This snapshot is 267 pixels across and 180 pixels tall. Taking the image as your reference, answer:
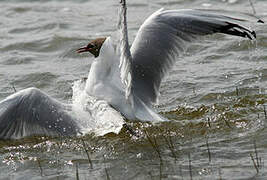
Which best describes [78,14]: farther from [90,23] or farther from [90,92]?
[90,92]

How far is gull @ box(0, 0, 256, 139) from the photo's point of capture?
6152 millimetres

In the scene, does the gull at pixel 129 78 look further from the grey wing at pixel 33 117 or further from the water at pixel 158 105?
the water at pixel 158 105

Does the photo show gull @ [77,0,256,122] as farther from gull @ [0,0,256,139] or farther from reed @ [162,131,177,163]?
reed @ [162,131,177,163]

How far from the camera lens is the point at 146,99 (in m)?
6.79

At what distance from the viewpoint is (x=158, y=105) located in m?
7.38

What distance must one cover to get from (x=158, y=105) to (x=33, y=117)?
1.73 metres

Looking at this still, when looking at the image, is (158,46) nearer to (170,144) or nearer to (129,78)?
(129,78)

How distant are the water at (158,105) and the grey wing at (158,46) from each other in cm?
46

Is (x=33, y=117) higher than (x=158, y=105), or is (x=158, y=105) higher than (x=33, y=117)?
(x=33, y=117)

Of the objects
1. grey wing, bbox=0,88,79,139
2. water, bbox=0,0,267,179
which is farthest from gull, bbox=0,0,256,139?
water, bbox=0,0,267,179

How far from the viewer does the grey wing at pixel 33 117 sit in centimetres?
612

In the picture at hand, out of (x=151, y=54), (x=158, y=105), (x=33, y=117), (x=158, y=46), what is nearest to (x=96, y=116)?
(x=33, y=117)

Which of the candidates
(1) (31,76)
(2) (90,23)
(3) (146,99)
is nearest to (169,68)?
(3) (146,99)

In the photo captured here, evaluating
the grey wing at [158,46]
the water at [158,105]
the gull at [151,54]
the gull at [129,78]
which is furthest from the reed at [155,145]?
the grey wing at [158,46]
